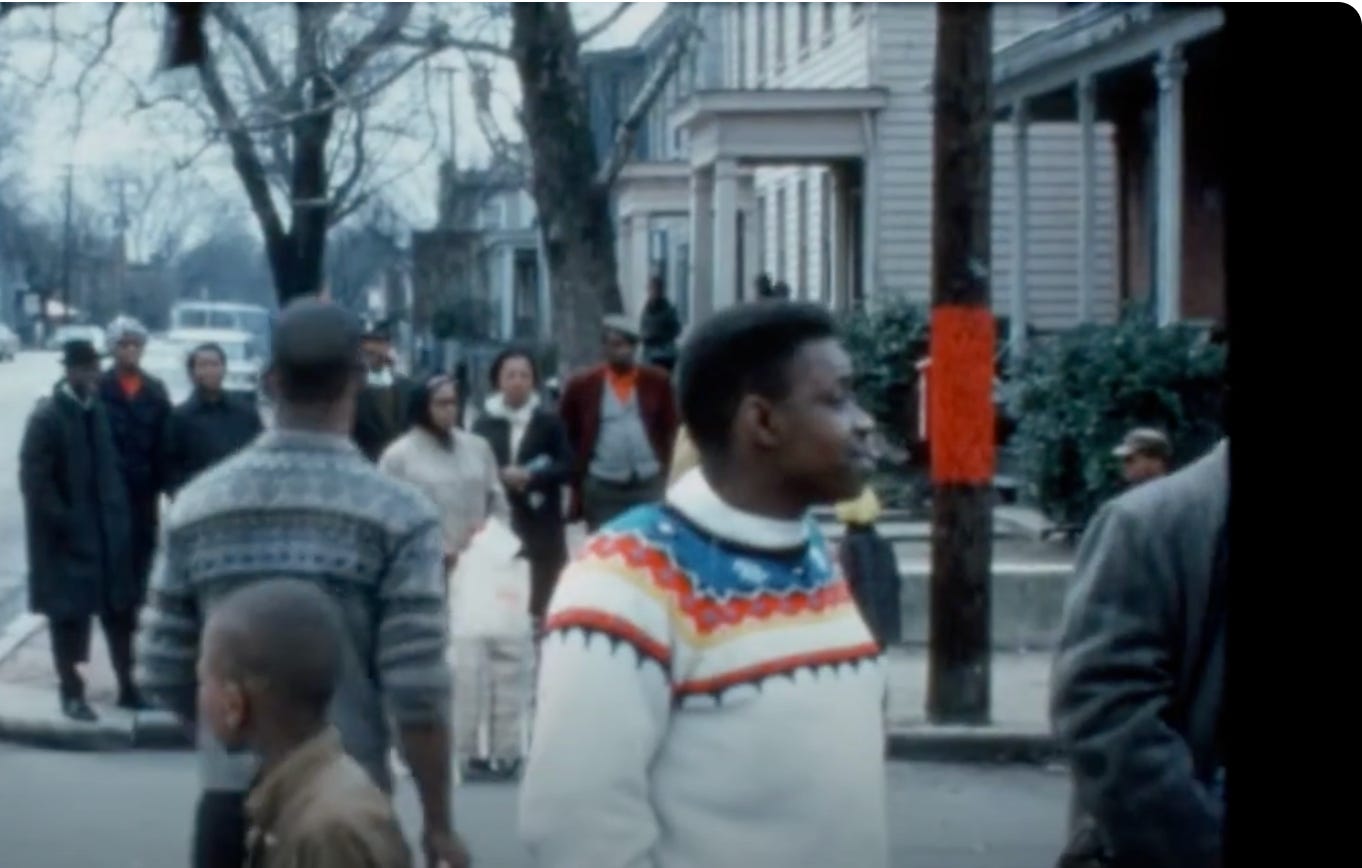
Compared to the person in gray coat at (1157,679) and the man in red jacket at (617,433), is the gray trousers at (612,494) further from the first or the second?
the person in gray coat at (1157,679)

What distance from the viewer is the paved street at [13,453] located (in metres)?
21.4

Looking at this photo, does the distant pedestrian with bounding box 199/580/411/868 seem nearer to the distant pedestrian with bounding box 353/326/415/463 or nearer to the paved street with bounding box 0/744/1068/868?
the paved street with bounding box 0/744/1068/868

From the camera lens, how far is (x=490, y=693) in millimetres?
11648

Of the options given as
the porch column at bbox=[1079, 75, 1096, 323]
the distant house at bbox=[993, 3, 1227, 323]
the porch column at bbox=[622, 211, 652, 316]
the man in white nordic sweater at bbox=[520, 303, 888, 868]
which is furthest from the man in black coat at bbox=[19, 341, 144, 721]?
the porch column at bbox=[622, 211, 652, 316]

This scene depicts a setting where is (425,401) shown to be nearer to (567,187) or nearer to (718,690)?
(718,690)

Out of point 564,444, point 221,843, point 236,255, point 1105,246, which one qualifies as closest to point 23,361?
point 236,255

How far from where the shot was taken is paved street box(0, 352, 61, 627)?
70.2ft

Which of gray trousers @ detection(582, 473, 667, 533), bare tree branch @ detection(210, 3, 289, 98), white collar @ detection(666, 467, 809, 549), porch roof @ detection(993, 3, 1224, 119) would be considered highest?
bare tree branch @ detection(210, 3, 289, 98)

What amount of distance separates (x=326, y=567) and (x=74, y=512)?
8.19 meters

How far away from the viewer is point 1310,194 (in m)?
2.52

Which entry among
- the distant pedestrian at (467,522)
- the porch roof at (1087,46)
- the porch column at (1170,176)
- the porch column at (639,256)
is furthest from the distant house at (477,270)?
the distant pedestrian at (467,522)

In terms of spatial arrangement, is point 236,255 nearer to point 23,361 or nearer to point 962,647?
point 23,361

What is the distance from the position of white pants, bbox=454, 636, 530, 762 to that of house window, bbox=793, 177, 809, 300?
1059 inches

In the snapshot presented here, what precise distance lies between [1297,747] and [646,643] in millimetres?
1049
